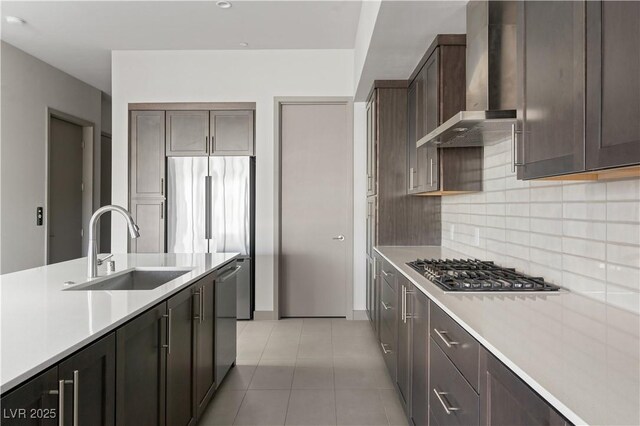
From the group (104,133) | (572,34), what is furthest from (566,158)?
(104,133)

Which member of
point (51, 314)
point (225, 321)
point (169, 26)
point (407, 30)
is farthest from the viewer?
point (169, 26)

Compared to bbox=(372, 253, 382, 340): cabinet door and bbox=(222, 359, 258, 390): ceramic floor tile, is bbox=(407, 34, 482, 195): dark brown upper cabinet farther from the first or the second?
bbox=(222, 359, 258, 390): ceramic floor tile

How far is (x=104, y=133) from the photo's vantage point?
22.2ft

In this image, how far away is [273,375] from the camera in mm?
3307

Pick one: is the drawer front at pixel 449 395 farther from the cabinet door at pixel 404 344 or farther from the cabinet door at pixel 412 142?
the cabinet door at pixel 412 142

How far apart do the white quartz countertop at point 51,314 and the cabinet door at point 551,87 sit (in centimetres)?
153

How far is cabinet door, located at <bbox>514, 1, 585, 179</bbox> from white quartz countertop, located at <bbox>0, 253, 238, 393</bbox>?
5.01ft

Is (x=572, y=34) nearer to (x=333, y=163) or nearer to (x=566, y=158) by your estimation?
(x=566, y=158)

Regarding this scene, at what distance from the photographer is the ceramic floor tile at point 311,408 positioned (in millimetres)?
2605

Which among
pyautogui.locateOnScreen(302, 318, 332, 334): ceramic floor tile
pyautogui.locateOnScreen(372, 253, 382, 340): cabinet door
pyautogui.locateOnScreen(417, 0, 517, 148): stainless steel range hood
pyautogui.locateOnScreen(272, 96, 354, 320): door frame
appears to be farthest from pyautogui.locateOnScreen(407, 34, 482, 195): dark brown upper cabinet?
pyautogui.locateOnScreen(302, 318, 332, 334): ceramic floor tile

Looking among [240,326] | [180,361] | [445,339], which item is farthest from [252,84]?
[445,339]

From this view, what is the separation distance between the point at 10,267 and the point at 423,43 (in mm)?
4662

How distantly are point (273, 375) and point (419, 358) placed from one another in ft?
4.98

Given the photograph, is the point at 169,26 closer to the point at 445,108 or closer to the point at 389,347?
the point at 445,108
